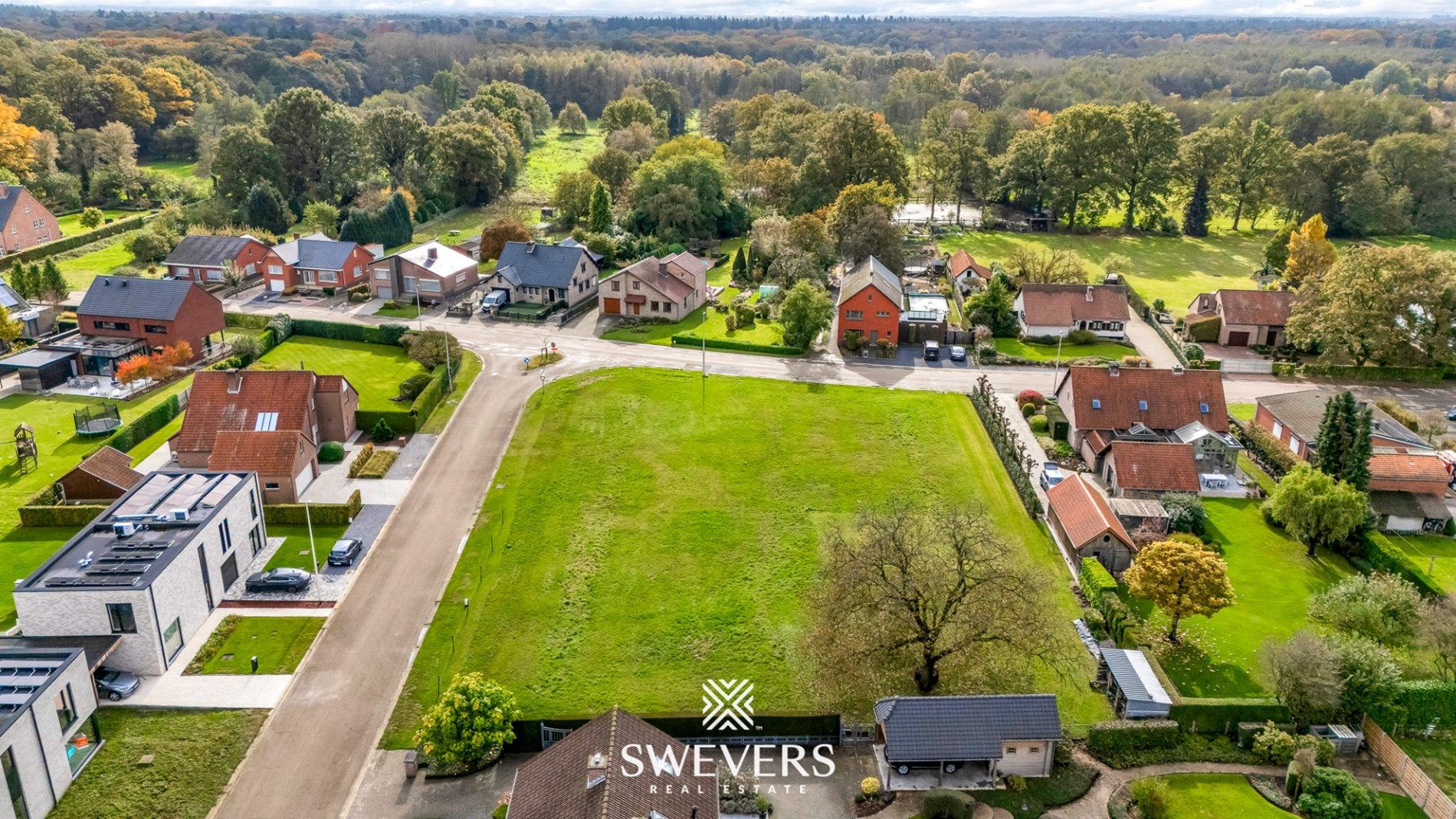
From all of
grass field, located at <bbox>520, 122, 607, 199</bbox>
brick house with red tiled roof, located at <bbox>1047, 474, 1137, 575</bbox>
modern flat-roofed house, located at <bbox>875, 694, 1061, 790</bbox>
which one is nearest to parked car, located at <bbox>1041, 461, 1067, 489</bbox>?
brick house with red tiled roof, located at <bbox>1047, 474, 1137, 575</bbox>

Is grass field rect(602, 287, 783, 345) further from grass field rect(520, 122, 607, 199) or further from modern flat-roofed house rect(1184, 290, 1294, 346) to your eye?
grass field rect(520, 122, 607, 199)

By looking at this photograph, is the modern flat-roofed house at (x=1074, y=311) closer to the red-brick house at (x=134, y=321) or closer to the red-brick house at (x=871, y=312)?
the red-brick house at (x=871, y=312)

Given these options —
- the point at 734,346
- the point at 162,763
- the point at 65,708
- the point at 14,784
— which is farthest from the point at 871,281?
the point at 14,784

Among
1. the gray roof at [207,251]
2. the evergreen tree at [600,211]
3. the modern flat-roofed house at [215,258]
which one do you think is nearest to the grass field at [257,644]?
the modern flat-roofed house at [215,258]

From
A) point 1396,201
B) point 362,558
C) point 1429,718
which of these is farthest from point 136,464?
point 1396,201

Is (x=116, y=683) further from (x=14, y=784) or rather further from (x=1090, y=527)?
(x=1090, y=527)

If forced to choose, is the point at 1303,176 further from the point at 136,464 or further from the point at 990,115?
the point at 136,464

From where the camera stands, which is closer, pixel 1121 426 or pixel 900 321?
pixel 1121 426
